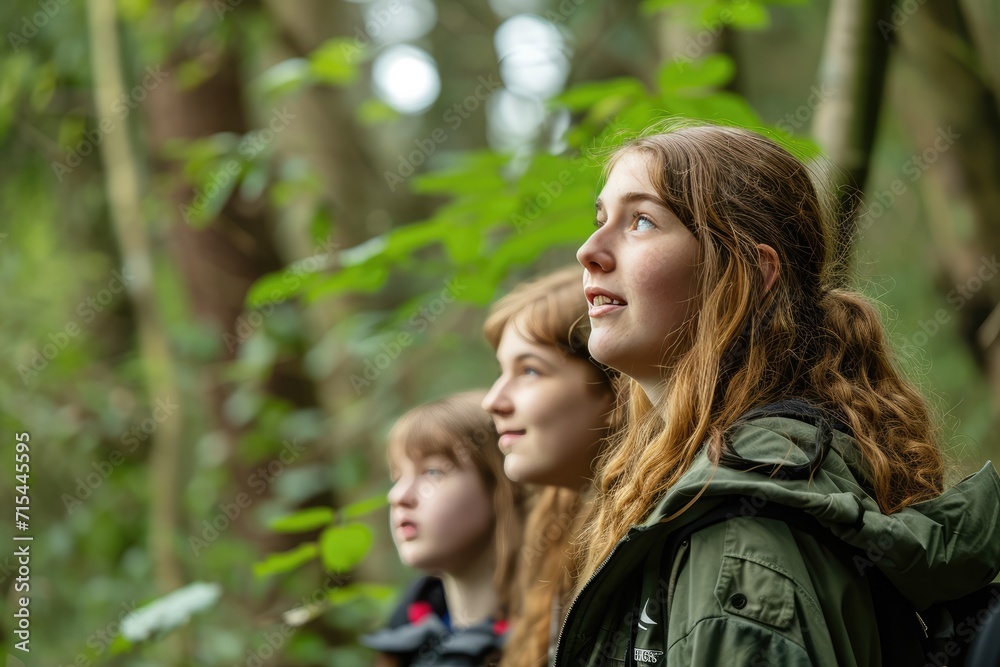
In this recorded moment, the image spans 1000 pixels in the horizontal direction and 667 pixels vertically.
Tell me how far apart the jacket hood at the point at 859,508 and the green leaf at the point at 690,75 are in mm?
1331

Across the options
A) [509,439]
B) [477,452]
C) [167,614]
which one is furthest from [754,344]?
[167,614]

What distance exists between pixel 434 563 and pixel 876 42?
6.90 ft

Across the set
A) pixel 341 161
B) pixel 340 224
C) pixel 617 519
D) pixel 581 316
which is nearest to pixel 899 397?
pixel 617 519

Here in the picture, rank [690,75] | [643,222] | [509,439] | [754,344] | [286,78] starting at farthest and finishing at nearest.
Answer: [286,78] → [690,75] → [509,439] → [643,222] → [754,344]

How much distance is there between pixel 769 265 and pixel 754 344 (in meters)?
0.16

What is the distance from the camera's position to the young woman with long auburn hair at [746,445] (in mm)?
1464

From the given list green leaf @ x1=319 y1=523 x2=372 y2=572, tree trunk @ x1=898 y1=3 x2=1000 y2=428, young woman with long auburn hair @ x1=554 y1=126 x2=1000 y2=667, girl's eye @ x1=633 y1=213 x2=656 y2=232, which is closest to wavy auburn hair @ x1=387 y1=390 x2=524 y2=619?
green leaf @ x1=319 y1=523 x2=372 y2=572

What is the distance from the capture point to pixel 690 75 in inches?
105

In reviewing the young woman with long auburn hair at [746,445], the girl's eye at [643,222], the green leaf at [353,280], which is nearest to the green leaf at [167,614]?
the green leaf at [353,280]

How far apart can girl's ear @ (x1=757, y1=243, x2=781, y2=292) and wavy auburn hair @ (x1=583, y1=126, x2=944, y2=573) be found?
0.04 ft

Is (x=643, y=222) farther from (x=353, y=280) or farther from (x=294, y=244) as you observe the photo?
(x=294, y=244)

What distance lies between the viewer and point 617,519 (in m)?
1.75

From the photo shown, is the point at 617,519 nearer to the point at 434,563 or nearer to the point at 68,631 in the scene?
the point at 434,563

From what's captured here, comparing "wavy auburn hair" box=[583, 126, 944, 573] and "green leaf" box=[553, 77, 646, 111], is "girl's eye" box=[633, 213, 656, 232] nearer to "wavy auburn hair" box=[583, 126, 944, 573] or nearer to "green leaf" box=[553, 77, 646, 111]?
"wavy auburn hair" box=[583, 126, 944, 573]
